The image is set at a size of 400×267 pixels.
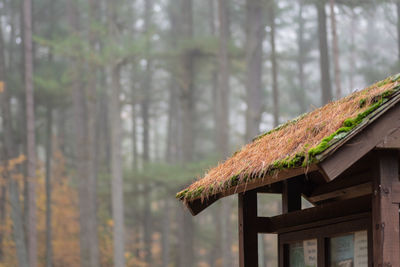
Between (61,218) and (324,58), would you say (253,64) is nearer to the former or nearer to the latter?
(324,58)

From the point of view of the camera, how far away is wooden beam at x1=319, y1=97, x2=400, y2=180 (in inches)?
168

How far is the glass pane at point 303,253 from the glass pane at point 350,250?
0.34 metres

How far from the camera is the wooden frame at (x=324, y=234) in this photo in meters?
4.99

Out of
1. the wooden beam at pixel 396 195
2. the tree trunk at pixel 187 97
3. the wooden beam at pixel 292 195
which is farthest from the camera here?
the tree trunk at pixel 187 97

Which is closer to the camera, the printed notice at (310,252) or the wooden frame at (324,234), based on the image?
the wooden frame at (324,234)

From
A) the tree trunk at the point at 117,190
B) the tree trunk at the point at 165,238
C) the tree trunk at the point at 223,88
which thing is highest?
the tree trunk at the point at 223,88

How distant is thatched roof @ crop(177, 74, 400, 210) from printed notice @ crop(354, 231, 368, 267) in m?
0.81

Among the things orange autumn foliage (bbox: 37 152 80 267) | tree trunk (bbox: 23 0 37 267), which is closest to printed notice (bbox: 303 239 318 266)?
tree trunk (bbox: 23 0 37 267)

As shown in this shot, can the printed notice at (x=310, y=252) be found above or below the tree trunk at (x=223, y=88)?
below

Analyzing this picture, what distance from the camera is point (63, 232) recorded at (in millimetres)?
32562

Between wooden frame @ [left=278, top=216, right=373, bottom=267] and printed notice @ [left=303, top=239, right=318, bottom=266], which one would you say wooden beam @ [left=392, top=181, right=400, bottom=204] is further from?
printed notice @ [left=303, top=239, right=318, bottom=266]

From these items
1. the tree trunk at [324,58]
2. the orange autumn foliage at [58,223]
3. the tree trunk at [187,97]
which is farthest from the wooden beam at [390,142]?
the orange autumn foliage at [58,223]

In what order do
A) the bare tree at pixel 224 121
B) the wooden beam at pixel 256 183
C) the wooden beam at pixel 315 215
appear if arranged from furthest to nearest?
1. the bare tree at pixel 224 121
2. the wooden beam at pixel 315 215
3. the wooden beam at pixel 256 183

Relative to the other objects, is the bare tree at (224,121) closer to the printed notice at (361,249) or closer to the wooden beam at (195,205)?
the wooden beam at (195,205)
